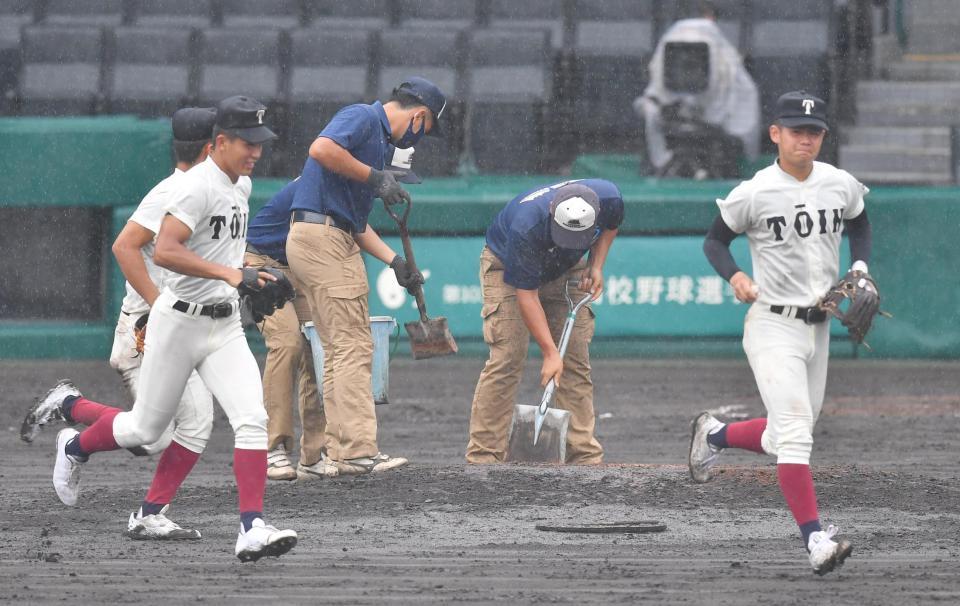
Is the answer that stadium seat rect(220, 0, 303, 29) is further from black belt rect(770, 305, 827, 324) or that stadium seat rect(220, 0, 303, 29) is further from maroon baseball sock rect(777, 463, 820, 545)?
maroon baseball sock rect(777, 463, 820, 545)

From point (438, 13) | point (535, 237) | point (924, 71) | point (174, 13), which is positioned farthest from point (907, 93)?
point (535, 237)

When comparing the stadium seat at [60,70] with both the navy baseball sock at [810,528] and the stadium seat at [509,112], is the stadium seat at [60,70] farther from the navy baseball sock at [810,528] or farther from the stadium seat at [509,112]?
the navy baseball sock at [810,528]

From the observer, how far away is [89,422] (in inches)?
299

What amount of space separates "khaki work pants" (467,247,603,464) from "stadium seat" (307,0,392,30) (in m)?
9.20

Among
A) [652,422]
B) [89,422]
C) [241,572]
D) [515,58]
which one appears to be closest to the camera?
[241,572]

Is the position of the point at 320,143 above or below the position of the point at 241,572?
above

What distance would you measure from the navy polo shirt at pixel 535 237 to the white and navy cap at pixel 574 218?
0.35 feet

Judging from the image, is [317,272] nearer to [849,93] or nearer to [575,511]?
[575,511]

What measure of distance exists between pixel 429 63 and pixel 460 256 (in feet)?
10.3

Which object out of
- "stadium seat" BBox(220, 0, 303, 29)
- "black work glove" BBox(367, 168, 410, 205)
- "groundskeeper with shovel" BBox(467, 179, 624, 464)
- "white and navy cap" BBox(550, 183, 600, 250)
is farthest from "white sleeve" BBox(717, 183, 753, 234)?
"stadium seat" BBox(220, 0, 303, 29)

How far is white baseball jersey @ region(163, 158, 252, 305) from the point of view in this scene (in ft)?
20.3

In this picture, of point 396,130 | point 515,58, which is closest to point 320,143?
point 396,130

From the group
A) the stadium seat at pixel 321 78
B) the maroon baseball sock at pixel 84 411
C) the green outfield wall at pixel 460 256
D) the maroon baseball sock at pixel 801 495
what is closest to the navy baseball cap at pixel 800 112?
the maroon baseball sock at pixel 801 495

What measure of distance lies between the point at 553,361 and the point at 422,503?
45.8 inches
